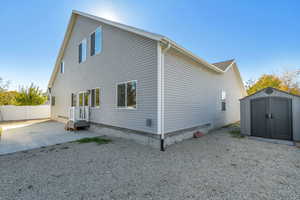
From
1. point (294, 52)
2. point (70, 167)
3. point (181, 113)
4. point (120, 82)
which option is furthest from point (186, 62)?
point (294, 52)

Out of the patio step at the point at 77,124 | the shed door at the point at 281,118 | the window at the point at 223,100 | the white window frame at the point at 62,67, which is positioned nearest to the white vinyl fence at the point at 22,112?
the white window frame at the point at 62,67

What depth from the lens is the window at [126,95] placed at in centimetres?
561

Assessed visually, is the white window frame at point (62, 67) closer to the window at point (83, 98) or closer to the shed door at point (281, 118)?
the window at point (83, 98)

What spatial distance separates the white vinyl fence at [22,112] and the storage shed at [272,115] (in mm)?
20402

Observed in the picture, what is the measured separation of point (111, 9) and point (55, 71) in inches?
358

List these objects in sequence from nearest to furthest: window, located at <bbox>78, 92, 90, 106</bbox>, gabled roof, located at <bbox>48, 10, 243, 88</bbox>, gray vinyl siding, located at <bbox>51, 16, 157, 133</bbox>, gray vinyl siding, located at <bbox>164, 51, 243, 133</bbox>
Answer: gabled roof, located at <bbox>48, 10, 243, 88</bbox> < gray vinyl siding, located at <bbox>51, 16, 157, 133</bbox> < gray vinyl siding, located at <bbox>164, 51, 243, 133</bbox> < window, located at <bbox>78, 92, 90, 106</bbox>

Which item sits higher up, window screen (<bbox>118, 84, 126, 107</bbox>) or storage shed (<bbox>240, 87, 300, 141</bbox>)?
window screen (<bbox>118, 84, 126, 107</bbox>)

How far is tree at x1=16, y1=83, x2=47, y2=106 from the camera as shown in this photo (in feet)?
51.2

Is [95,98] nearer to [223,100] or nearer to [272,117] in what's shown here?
[223,100]

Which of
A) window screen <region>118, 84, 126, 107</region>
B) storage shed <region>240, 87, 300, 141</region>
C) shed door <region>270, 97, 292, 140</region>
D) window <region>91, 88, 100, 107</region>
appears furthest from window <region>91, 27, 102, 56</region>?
shed door <region>270, 97, 292, 140</region>

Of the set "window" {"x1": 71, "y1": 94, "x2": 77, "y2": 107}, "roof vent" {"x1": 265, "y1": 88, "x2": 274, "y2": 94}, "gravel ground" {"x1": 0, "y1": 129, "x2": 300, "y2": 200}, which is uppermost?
"roof vent" {"x1": 265, "y1": 88, "x2": 274, "y2": 94}

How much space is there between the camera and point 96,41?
7.95 metres

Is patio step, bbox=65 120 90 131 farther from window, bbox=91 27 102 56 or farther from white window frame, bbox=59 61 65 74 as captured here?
white window frame, bbox=59 61 65 74

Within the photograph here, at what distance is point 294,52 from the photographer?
12.5m
